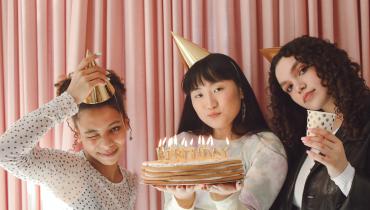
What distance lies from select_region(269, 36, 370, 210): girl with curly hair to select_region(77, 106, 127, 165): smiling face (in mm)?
578

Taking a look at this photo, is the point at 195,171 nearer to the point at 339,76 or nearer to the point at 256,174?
the point at 256,174

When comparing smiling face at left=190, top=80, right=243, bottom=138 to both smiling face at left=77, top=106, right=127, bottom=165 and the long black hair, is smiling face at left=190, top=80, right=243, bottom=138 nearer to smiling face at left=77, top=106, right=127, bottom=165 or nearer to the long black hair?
the long black hair

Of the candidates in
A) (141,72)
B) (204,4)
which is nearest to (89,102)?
(141,72)

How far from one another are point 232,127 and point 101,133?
472 mm

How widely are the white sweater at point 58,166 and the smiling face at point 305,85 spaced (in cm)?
70

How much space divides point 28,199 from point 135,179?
0.53m

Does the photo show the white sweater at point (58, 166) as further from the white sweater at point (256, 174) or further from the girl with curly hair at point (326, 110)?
Result: the girl with curly hair at point (326, 110)

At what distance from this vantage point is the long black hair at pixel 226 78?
167 cm

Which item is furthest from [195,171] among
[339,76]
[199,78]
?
[339,76]

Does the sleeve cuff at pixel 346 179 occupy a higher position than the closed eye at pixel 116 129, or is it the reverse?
the closed eye at pixel 116 129

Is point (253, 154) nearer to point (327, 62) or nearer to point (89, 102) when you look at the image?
point (327, 62)

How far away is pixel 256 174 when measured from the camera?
157 cm

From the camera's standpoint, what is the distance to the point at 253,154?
1.66m

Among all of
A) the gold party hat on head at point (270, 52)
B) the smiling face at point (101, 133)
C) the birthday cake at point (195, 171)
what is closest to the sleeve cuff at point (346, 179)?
the birthday cake at point (195, 171)
